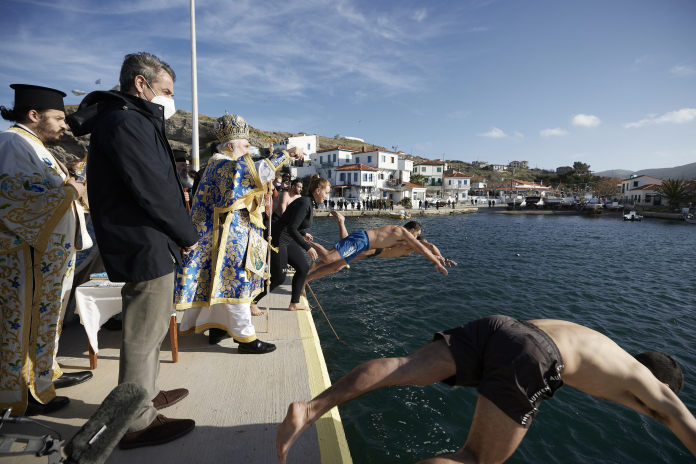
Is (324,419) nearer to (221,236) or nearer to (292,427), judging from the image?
(292,427)

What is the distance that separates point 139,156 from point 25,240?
3.94 feet

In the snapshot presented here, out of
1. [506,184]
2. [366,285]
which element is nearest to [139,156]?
[366,285]

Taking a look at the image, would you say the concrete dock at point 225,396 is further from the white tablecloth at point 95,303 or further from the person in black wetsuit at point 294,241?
the person in black wetsuit at point 294,241

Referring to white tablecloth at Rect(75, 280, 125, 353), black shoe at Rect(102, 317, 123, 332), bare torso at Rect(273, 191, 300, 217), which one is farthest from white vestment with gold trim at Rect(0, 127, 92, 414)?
bare torso at Rect(273, 191, 300, 217)

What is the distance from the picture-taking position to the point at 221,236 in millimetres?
3178

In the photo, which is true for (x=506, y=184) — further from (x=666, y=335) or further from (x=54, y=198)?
(x=54, y=198)

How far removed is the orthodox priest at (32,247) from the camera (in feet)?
7.29

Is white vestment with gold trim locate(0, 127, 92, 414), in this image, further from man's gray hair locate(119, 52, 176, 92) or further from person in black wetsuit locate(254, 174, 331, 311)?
person in black wetsuit locate(254, 174, 331, 311)

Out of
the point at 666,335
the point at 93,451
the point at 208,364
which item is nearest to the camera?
the point at 93,451

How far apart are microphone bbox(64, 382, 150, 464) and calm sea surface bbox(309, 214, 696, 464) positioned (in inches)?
95.2

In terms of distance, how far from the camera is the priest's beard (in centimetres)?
248

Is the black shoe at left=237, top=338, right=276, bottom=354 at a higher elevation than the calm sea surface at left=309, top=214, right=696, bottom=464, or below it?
higher

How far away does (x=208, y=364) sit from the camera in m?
3.17

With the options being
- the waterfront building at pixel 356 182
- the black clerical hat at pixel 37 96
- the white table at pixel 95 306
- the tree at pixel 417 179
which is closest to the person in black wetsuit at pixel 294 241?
the white table at pixel 95 306
